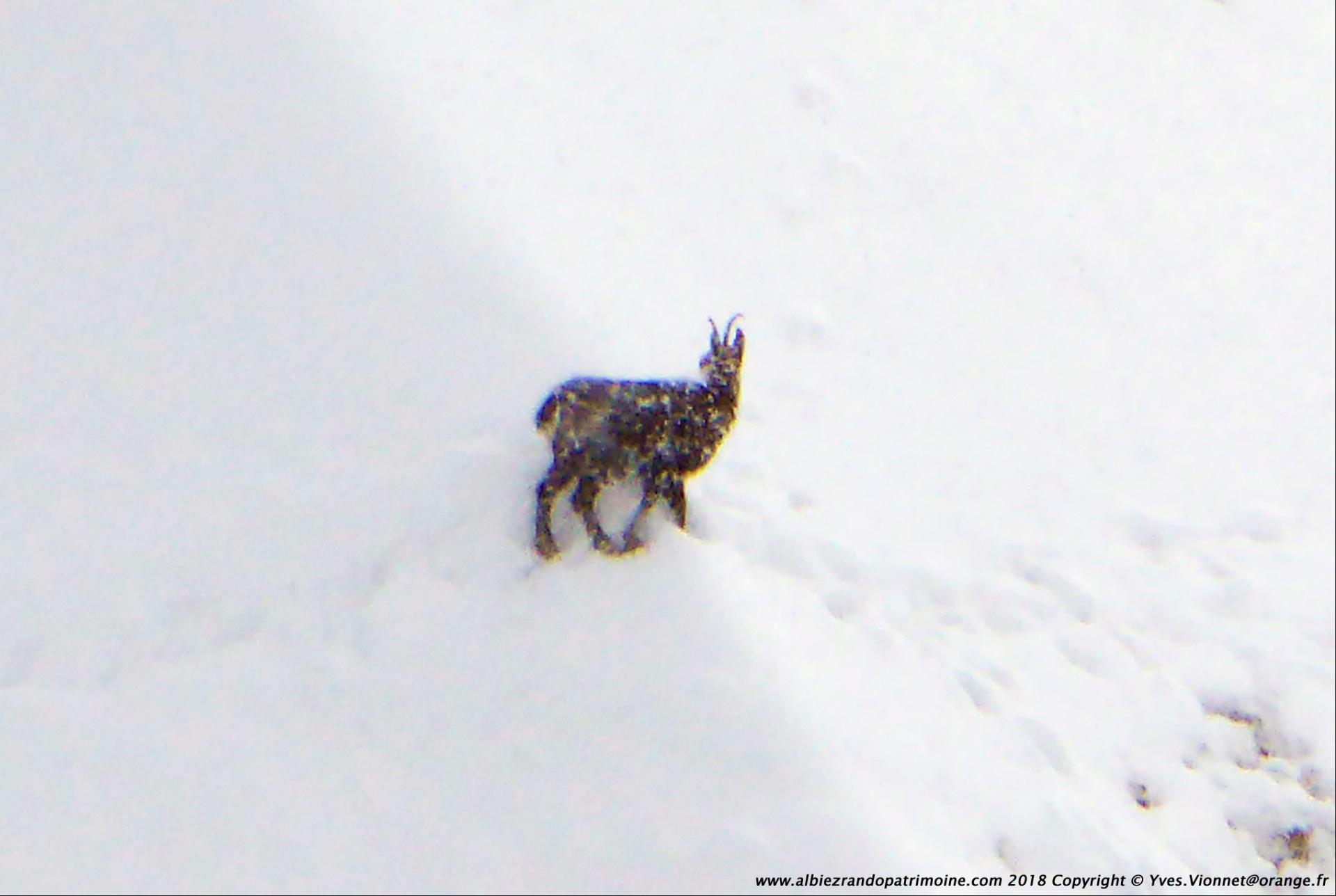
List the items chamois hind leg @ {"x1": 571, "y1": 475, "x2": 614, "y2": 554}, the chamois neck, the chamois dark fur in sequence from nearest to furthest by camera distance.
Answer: the chamois dark fur
chamois hind leg @ {"x1": 571, "y1": 475, "x2": 614, "y2": 554}
the chamois neck

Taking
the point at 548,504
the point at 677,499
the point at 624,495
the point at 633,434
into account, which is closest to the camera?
the point at 633,434

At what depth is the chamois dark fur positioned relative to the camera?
4539 mm

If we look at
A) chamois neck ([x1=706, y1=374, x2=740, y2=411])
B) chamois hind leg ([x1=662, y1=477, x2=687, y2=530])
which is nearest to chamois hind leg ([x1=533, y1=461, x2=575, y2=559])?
chamois hind leg ([x1=662, y1=477, x2=687, y2=530])

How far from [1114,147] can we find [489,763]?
770cm

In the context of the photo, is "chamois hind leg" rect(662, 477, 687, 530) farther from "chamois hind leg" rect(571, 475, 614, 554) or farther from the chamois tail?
the chamois tail

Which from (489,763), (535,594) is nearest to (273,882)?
→ (489,763)

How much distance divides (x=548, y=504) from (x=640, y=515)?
0.41 meters

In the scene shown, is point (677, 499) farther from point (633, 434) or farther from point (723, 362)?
point (723, 362)

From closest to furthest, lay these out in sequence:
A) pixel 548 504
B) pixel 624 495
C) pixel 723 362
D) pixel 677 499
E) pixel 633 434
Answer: pixel 633 434, pixel 548 504, pixel 723 362, pixel 677 499, pixel 624 495

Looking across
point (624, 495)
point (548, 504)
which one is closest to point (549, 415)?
point (548, 504)

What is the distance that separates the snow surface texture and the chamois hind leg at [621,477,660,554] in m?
0.12

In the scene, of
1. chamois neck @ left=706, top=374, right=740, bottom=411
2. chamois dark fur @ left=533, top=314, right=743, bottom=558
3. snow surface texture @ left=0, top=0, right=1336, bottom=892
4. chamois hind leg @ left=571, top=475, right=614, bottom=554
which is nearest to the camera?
snow surface texture @ left=0, top=0, right=1336, bottom=892

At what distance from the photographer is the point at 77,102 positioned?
7.10 meters

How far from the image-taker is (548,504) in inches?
185
